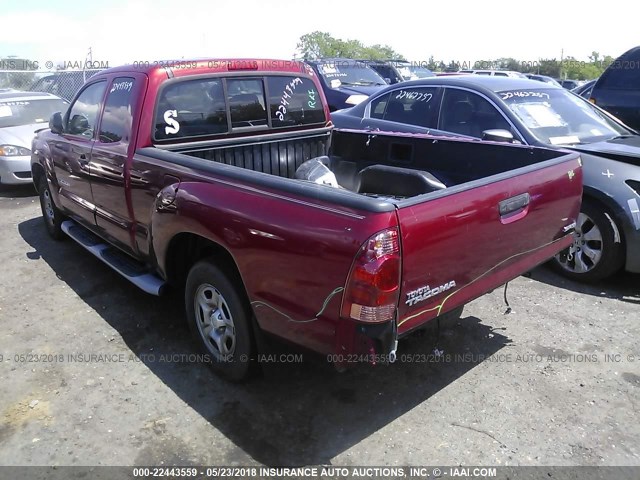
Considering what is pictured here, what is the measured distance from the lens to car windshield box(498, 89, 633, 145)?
5.17m

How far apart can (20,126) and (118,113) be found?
5849 millimetres

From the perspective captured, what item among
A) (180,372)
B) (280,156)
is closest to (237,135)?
(280,156)

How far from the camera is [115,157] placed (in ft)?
13.2

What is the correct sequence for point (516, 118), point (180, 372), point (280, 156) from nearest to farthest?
point (180, 372), point (280, 156), point (516, 118)

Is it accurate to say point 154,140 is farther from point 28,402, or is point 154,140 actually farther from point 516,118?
point 516,118

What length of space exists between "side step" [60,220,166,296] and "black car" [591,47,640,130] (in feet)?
23.9

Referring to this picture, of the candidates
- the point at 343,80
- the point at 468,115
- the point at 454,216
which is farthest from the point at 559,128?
the point at 343,80

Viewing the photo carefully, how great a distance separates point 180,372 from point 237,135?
6.12ft

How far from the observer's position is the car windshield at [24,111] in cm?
897

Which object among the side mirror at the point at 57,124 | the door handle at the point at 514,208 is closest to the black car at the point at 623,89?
the door handle at the point at 514,208

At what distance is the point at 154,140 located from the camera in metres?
3.86

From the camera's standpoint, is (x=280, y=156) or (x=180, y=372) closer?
(x=180, y=372)

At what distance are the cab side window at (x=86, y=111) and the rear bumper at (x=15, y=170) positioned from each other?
12.2 feet

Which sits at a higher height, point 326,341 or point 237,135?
point 237,135
